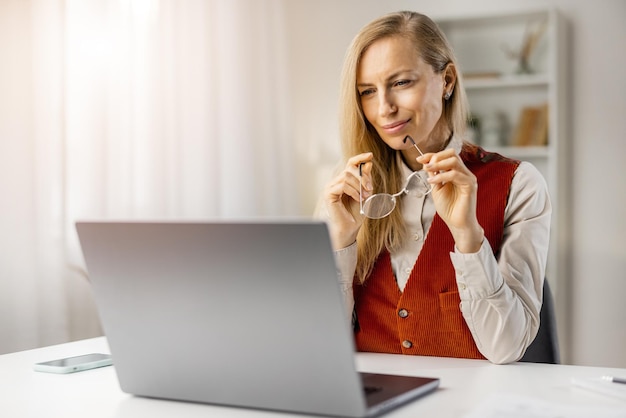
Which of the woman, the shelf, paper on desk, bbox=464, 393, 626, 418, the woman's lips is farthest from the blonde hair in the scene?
the shelf

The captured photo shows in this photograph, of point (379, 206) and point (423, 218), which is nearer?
point (379, 206)

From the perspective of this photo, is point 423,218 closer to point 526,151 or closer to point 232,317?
point 232,317

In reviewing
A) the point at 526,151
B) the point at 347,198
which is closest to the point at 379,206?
the point at 347,198

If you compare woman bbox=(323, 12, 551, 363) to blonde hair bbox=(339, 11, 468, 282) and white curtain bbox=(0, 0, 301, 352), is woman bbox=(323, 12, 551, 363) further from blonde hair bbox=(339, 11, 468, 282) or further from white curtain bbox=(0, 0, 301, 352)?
white curtain bbox=(0, 0, 301, 352)

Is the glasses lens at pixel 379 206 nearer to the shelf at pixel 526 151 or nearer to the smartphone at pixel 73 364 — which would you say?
the smartphone at pixel 73 364

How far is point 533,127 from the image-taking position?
12.1ft

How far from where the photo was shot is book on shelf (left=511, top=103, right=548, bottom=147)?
3.66 metres

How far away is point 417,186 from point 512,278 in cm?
38

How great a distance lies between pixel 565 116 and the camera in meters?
3.74

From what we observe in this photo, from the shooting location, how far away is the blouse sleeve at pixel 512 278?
1.54 meters

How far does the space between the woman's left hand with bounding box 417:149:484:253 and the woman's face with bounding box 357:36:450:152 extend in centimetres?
27

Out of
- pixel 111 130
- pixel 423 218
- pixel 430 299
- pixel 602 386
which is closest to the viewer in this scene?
pixel 602 386

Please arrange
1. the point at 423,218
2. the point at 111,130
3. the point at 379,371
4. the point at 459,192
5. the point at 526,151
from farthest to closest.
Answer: the point at 526,151 → the point at 111,130 → the point at 423,218 → the point at 459,192 → the point at 379,371

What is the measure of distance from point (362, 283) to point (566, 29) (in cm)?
235
